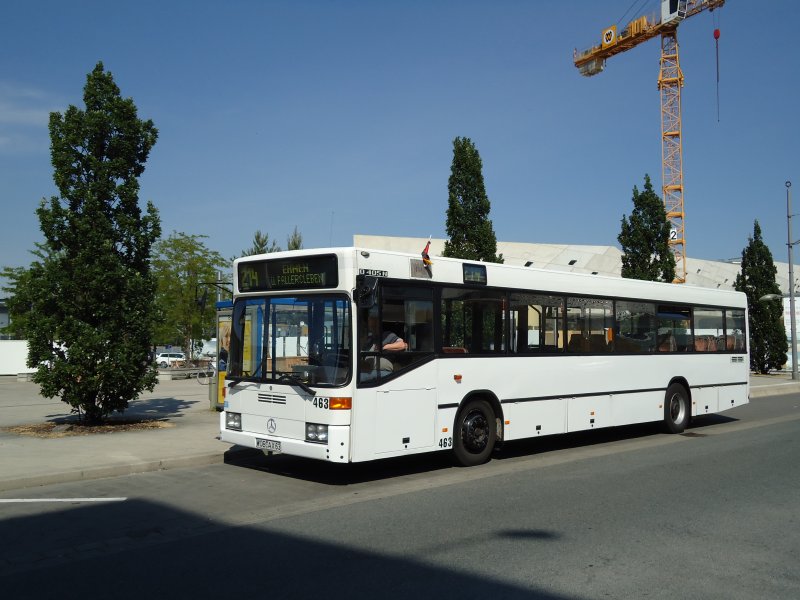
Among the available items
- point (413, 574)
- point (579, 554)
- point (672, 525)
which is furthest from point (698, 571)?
point (413, 574)

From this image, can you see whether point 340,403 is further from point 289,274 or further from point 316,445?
point 289,274

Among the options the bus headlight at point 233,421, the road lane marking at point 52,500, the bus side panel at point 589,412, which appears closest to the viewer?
the road lane marking at point 52,500

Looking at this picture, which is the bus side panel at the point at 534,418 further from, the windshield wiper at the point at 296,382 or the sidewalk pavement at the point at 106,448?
the sidewalk pavement at the point at 106,448

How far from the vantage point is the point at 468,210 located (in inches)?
821

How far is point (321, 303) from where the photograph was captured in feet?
30.7

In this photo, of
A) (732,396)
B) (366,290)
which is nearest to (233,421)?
(366,290)

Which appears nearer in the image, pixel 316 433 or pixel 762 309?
pixel 316 433

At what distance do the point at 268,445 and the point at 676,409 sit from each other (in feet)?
31.6

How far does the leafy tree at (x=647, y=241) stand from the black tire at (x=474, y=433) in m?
19.8

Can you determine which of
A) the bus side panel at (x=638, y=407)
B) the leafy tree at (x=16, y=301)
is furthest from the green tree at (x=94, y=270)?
the bus side panel at (x=638, y=407)

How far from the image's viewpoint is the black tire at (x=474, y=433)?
10.5m

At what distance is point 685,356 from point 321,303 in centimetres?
943

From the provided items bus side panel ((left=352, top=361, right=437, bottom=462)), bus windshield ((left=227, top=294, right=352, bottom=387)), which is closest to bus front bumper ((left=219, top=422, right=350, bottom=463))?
bus side panel ((left=352, top=361, right=437, bottom=462))

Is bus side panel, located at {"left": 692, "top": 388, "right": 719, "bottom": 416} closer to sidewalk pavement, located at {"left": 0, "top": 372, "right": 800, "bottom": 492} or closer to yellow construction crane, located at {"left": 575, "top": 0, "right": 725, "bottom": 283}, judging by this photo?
sidewalk pavement, located at {"left": 0, "top": 372, "right": 800, "bottom": 492}
